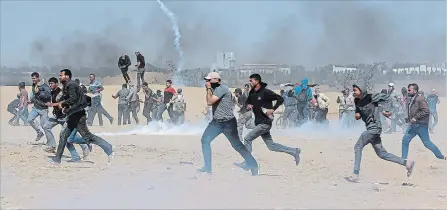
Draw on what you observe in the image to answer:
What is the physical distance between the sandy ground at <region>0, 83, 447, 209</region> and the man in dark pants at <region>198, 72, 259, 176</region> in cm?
35

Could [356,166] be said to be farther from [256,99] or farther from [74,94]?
[74,94]

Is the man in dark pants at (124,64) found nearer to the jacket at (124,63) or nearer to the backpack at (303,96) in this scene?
the jacket at (124,63)

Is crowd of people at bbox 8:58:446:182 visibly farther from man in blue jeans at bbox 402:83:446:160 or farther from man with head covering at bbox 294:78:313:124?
man with head covering at bbox 294:78:313:124

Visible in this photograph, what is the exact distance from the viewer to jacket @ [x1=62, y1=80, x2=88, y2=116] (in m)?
11.0

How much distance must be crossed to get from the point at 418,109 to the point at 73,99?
5611 millimetres

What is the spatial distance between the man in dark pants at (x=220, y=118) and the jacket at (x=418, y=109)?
129 inches

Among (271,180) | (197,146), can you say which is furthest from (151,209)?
(197,146)

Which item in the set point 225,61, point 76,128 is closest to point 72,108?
point 76,128

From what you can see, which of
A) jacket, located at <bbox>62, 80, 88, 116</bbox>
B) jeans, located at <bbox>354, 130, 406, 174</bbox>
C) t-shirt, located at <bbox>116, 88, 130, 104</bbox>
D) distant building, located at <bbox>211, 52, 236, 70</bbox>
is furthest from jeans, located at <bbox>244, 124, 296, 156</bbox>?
distant building, located at <bbox>211, 52, 236, 70</bbox>

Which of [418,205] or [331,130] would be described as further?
[331,130]

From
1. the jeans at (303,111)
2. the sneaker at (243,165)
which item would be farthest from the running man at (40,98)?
the jeans at (303,111)

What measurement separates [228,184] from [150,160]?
338cm

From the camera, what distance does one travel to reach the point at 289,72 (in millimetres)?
49406

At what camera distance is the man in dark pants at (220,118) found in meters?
10.2
